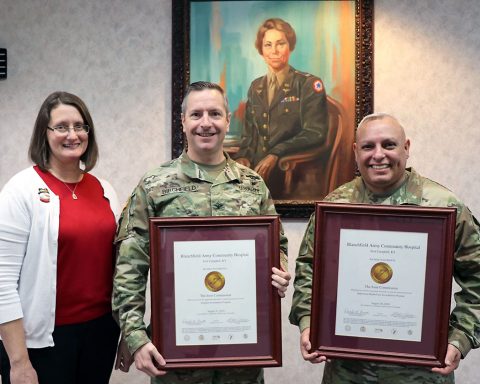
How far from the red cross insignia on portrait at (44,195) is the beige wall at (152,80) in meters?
1.10

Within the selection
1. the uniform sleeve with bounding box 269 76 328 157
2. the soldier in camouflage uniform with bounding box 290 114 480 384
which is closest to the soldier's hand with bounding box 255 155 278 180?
the uniform sleeve with bounding box 269 76 328 157

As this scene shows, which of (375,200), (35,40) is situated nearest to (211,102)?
(375,200)

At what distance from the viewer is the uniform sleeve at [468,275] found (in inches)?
56.7

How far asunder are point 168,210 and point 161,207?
0.11 ft

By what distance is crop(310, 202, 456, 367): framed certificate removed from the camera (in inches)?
52.3

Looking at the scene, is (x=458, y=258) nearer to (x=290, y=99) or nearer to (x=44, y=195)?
(x=44, y=195)

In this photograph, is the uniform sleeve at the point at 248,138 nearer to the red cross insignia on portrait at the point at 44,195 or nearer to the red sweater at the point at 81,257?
the red sweater at the point at 81,257

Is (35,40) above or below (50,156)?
above

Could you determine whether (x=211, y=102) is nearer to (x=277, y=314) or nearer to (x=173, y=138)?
(x=277, y=314)

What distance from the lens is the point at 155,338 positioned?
1.39m

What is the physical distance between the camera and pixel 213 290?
1392 mm

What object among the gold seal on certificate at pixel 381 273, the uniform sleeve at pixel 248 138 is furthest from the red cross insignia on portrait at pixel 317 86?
the gold seal on certificate at pixel 381 273

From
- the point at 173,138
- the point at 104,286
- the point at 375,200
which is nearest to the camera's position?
the point at 375,200

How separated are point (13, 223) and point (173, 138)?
1215mm
